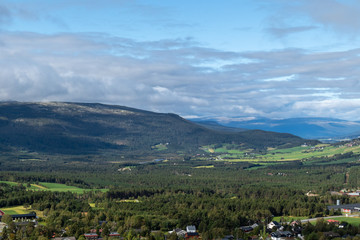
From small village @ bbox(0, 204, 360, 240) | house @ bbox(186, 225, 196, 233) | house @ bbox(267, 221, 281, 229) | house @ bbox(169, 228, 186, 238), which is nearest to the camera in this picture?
small village @ bbox(0, 204, 360, 240)

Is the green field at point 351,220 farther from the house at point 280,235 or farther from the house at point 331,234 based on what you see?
the house at point 280,235

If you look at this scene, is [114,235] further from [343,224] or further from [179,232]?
[343,224]

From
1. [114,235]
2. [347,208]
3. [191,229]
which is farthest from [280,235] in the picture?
[347,208]

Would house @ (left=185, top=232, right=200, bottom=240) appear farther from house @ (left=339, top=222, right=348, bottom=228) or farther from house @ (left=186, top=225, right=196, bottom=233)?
house @ (left=339, top=222, right=348, bottom=228)

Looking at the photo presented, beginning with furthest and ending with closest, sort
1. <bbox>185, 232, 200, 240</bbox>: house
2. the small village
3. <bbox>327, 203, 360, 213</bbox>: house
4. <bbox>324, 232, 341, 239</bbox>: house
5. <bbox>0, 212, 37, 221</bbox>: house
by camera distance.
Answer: <bbox>327, 203, 360, 213</bbox>: house → <bbox>0, 212, 37, 221</bbox>: house → <bbox>185, 232, 200, 240</bbox>: house → the small village → <bbox>324, 232, 341, 239</bbox>: house

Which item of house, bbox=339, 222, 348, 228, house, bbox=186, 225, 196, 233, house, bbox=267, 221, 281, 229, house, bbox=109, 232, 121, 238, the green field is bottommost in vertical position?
house, bbox=109, 232, 121, 238

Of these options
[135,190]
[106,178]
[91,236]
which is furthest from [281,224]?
[106,178]

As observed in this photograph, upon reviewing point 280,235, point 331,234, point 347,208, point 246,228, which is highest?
point 347,208

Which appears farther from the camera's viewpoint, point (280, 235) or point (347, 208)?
point (347, 208)

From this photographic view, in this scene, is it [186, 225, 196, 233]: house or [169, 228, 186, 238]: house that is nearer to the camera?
[169, 228, 186, 238]: house

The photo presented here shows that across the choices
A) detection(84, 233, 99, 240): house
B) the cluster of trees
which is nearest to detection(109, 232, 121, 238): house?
the cluster of trees

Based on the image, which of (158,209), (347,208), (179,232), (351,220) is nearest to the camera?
(179,232)
